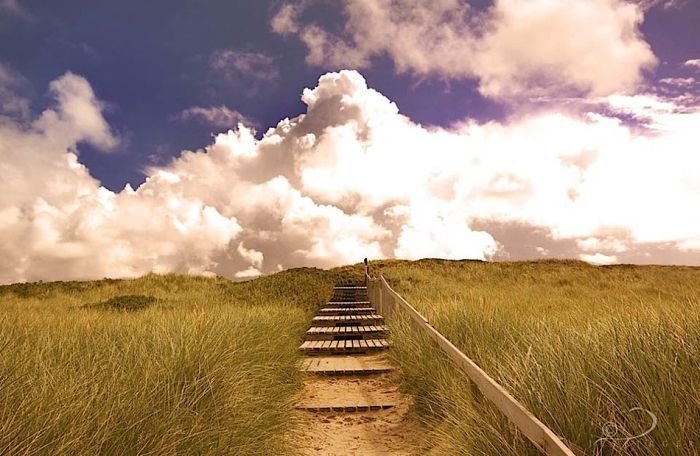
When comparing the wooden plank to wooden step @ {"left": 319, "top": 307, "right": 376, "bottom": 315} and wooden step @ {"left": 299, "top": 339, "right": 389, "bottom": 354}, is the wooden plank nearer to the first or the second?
wooden step @ {"left": 299, "top": 339, "right": 389, "bottom": 354}

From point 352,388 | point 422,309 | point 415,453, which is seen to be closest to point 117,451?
point 415,453

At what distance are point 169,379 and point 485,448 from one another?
2.40m

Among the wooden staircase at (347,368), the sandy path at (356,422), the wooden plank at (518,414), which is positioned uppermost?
the wooden plank at (518,414)

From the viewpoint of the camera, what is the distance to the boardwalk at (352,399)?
15.4 feet

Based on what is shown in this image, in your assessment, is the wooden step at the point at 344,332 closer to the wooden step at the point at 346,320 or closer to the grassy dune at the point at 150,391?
the wooden step at the point at 346,320

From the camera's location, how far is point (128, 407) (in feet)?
9.81

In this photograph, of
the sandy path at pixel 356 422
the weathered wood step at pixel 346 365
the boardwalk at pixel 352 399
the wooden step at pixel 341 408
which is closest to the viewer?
the sandy path at pixel 356 422

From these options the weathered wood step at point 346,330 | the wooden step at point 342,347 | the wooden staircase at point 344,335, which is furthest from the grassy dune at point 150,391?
the weathered wood step at point 346,330

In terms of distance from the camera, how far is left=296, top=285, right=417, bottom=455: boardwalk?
15.4ft

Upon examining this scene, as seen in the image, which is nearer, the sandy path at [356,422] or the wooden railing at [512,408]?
the wooden railing at [512,408]

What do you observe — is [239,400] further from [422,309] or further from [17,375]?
[422,309]

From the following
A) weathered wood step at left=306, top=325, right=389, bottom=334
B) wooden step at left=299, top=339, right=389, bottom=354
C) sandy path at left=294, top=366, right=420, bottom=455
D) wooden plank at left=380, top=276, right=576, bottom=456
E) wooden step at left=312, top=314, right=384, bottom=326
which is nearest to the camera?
wooden plank at left=380, top=276, right=576, bottom=456

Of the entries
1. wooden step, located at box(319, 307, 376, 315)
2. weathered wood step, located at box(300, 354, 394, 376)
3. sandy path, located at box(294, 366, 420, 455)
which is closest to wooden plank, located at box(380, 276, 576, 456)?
sandy path, located at box(294, 366, 420, 455)

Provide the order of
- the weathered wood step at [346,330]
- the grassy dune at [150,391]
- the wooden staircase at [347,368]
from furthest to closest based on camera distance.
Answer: the weathered wood step at [346,330] < the wooden staircase at [347,368] < the grassy dune at [150,391]
